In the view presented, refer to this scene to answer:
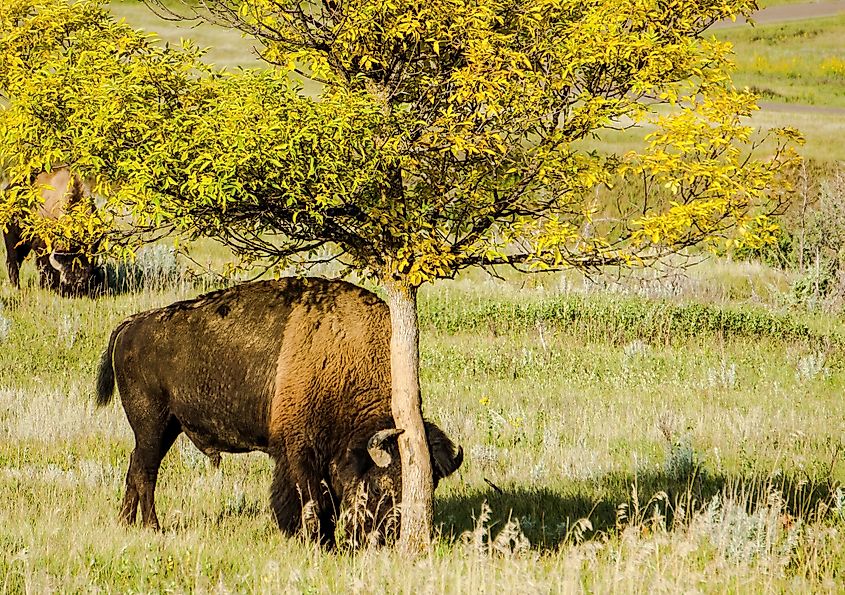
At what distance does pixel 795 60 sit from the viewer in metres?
65.9

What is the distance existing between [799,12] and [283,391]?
269ft

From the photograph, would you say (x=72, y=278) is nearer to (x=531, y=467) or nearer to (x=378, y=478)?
(x=531, y=467)

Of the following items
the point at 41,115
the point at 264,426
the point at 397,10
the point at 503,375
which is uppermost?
the point at 397,10

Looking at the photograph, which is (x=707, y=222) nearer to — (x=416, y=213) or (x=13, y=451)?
(x=416, y=213)

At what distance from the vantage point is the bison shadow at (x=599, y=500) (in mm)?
7094

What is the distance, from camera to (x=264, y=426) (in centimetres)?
682

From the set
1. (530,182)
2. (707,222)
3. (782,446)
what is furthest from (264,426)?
(782,446)

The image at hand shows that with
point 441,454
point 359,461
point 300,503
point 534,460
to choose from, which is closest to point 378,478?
point 359,461

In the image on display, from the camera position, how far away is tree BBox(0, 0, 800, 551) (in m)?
4.96

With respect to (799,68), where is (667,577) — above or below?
below

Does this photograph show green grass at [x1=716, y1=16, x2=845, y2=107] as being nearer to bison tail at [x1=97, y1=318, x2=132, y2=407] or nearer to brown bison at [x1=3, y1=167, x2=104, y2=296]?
brown bison at [x1=3, y1=167, x2=104, y2=296]

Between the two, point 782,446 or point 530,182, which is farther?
point 782,446

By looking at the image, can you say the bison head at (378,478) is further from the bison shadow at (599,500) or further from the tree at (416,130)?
the bison shadow at (599,500)

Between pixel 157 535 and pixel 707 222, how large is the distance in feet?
12.7
